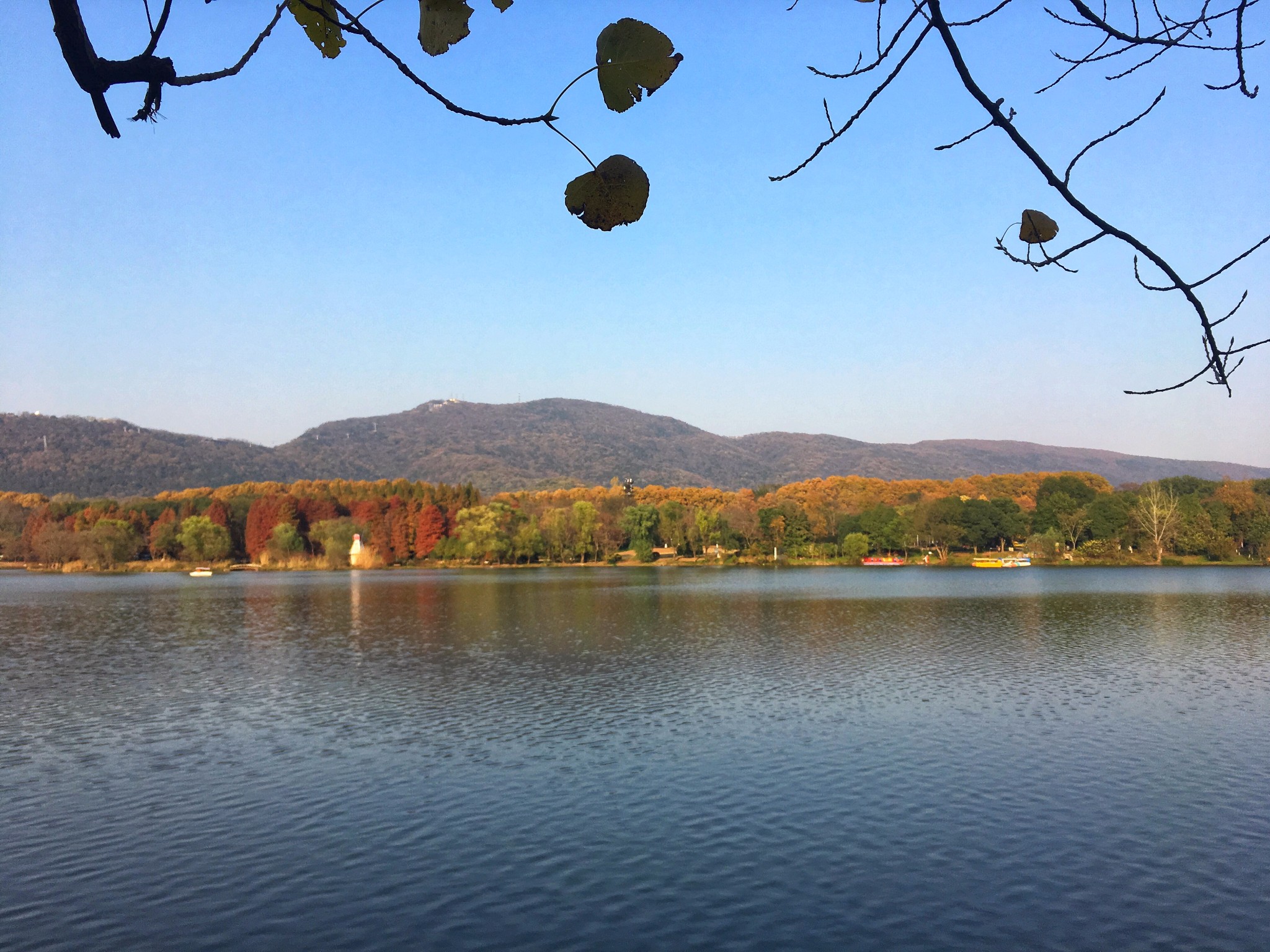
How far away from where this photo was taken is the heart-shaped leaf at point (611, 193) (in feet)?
5.09

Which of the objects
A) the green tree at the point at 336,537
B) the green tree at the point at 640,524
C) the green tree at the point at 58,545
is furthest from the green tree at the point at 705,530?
the green tree at the point at 58,545

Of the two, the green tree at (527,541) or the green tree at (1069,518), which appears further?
the green tree at (527,541)

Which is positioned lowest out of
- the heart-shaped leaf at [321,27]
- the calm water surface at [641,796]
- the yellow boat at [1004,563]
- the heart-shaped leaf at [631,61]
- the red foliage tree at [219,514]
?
the calm water surface at [641,796]

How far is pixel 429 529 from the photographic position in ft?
417

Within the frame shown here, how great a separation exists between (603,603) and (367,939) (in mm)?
47786

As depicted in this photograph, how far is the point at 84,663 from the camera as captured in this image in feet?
110

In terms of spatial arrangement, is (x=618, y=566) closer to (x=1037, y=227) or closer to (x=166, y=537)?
(x=166, y=537)

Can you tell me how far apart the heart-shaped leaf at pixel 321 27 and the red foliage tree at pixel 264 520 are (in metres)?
133

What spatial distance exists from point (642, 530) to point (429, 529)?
28842mm

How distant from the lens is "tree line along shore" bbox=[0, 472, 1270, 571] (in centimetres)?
10850

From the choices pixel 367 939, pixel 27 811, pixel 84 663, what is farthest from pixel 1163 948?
pixel 84 663

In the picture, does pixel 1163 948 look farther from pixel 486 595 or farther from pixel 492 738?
pixel 486 595

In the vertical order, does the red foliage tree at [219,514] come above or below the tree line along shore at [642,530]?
above

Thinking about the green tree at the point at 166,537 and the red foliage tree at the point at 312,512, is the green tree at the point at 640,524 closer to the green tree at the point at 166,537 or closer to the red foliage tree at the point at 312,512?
the red foliage tree at the point at 312,512
